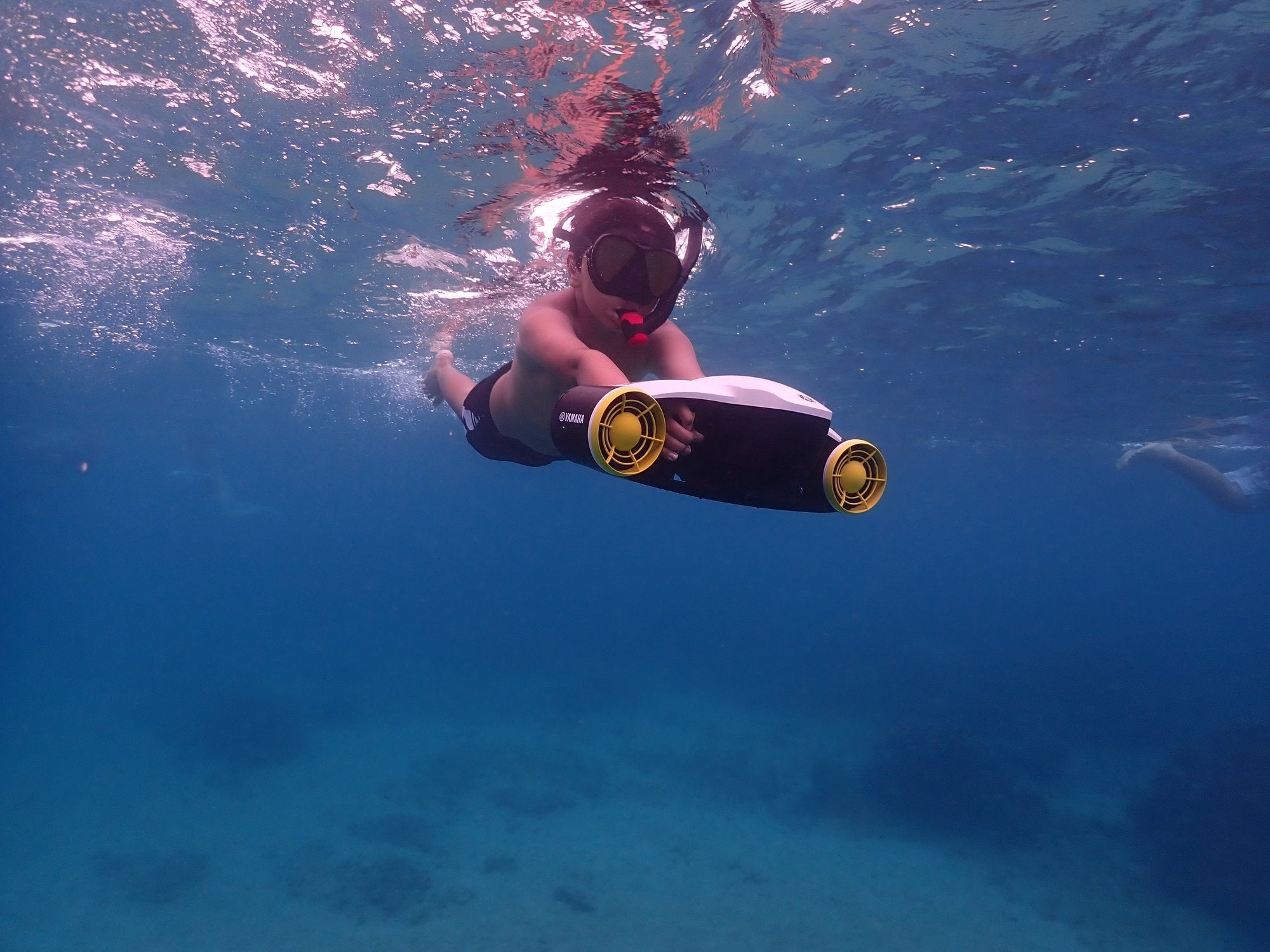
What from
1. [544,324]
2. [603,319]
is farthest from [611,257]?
[544,324]

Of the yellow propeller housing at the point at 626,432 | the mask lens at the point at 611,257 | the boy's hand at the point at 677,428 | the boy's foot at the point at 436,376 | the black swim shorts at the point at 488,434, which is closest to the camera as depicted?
the yellow propeller housing at the point at 626,432

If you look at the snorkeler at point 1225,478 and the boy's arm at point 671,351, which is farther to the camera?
the snorkeler at point 1225,478

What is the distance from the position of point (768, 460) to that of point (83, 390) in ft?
132

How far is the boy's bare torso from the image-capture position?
416cm

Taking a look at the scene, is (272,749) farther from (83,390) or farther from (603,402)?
(603,402)

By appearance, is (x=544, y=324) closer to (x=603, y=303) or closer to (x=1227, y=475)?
(x=603, y=303)

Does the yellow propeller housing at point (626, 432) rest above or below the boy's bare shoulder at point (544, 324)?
below

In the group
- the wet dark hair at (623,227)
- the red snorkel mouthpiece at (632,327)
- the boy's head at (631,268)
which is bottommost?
the red snorkel mouthpiece at (632,327)

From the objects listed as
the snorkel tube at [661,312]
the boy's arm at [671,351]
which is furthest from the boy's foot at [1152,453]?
the boy's arm at [671,351]

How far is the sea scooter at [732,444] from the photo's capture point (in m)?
2.57

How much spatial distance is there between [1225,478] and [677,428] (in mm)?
32435

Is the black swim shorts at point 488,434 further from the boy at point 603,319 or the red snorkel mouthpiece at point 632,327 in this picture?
the red snorkel mouthpiece at point 632,327

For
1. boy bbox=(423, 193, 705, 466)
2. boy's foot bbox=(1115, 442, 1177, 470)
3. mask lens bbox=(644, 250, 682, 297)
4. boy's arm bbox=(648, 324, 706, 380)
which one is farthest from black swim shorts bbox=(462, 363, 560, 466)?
boy's foot bbox=(1115, 442, 1177, 470)

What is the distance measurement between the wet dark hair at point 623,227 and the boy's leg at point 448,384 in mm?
2842
